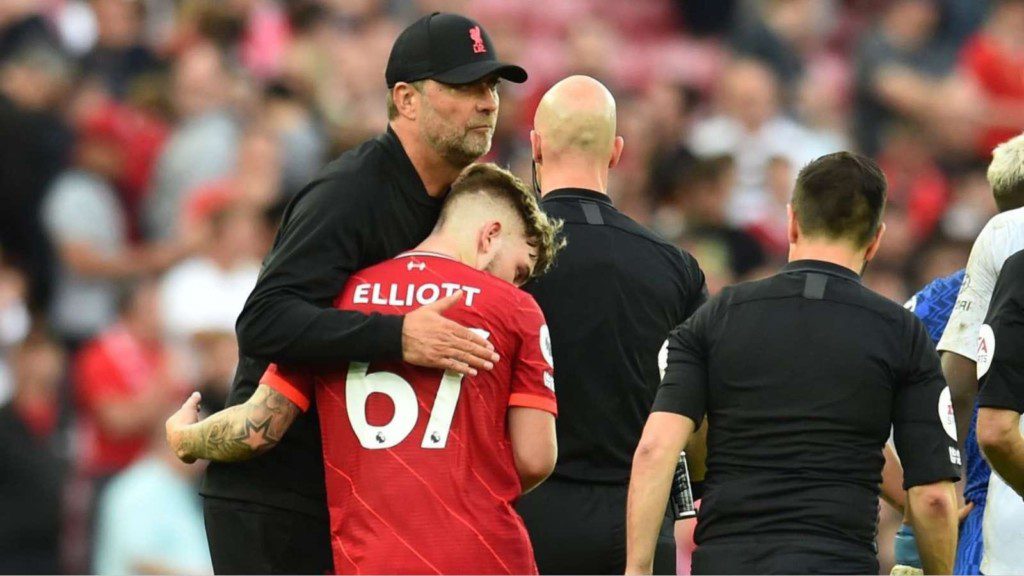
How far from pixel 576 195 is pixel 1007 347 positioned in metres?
1.33

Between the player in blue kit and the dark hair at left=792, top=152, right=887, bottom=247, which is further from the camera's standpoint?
the player in blue kit

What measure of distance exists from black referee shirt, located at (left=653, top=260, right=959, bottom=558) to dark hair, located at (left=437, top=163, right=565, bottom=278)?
45 centimetres

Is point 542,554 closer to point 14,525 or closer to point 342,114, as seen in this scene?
point 14,525

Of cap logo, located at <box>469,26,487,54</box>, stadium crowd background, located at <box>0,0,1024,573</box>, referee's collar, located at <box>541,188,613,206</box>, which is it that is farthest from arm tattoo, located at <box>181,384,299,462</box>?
stadium crowd background, located at <box>0,0,1024,573</box>

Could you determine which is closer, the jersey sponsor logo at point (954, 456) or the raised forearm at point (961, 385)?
the jersey sponsor logo at point (954, 456)

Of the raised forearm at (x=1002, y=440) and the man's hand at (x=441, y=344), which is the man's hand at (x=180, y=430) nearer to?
the man's hand at (x=441, y=344)

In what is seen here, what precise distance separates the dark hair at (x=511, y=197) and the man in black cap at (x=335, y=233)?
0.19 m

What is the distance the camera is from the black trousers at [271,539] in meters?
4.75

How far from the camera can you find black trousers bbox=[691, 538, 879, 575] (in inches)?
167

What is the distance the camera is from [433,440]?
420 centimetres

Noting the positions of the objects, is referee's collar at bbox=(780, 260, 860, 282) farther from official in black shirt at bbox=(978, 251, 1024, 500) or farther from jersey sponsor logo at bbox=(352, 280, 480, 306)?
jersey sponsor logo at bbox=(352, 280, 480, 306)

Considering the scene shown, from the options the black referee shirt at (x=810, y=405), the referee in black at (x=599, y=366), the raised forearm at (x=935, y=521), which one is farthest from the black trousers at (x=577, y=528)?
the raised forearm at (x=935, y=521)

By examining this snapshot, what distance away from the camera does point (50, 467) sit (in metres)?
8.54

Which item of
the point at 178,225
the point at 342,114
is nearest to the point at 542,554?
the point at 178,225
